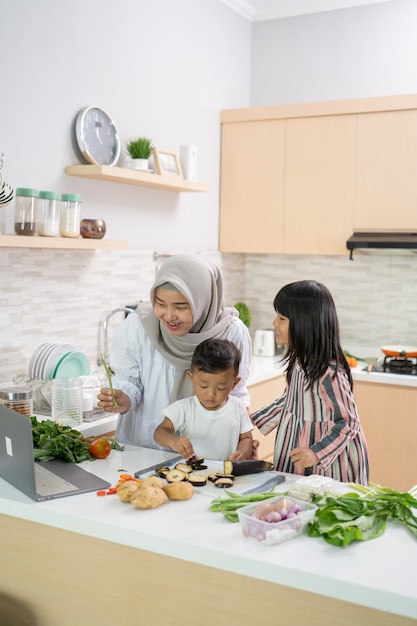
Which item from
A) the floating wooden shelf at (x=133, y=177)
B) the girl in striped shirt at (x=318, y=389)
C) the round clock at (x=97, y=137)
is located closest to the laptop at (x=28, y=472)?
the girl in striped shirt at (x=318, y=389)

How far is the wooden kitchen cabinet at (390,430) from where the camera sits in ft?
12.9

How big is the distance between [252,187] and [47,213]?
1902 millimetres

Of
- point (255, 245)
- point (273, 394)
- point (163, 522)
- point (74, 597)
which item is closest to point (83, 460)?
point (74, 597)

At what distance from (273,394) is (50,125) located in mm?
1929

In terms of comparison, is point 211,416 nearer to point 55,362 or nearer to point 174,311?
point 174,311

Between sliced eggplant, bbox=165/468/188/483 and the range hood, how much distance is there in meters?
2.39

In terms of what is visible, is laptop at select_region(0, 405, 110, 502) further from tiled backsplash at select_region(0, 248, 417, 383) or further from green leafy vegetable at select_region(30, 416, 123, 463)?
tiled backsplash at select_region(0, 248, 417, 383)

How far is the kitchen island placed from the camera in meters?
1.42

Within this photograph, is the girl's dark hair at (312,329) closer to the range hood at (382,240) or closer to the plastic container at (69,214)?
the plastic container at (69,214)

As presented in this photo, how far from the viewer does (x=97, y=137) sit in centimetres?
341

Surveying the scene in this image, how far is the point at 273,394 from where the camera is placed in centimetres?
413

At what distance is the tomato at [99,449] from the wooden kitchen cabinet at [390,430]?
2.18 meters

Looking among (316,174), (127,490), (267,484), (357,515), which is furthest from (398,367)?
Result: (127,490)

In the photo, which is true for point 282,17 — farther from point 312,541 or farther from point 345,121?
point 312,541
